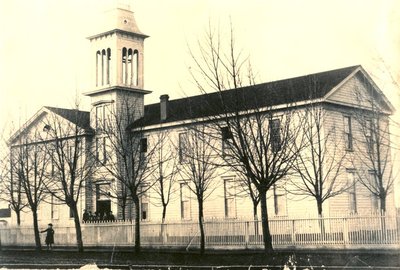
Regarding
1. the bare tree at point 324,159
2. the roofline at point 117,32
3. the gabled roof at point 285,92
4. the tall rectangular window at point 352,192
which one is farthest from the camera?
the roofline at point 117,32

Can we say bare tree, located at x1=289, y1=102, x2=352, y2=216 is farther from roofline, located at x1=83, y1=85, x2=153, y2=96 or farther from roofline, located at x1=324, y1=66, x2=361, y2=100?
roofline, located at x1=83, y1=85, x2=153, y2=96

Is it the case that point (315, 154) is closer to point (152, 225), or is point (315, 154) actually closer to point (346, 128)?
point (346, 128)

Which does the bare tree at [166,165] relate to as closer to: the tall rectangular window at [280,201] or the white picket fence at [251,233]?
the white picket fence at [251,233]

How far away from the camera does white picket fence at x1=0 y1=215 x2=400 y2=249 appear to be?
75.2ft

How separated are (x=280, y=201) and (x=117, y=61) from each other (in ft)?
53.0

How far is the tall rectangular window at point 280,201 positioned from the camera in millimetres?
31719

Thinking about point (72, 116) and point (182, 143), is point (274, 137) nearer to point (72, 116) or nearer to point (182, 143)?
point (182, 143)

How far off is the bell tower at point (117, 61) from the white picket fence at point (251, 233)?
10.3 meters

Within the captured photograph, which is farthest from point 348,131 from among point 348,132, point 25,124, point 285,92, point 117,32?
point 25,124

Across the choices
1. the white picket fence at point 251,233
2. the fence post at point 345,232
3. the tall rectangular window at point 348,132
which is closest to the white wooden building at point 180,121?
the tall rectangular window at point 348,132

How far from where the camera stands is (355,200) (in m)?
31.8

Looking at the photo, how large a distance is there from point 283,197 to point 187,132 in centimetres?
705

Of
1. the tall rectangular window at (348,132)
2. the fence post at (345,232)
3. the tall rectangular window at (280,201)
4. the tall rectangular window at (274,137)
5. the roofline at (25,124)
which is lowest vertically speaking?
the fence post at (345,232)

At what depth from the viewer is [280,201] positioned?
32.0 metres
